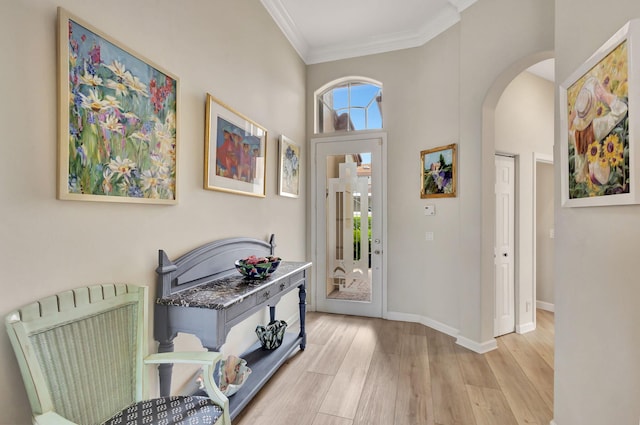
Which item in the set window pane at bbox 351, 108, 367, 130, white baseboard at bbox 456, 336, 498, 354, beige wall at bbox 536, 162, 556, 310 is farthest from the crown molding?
white baseboard at bbox 456, 336, 498, 354

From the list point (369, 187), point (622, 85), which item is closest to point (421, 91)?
point (369, 187)

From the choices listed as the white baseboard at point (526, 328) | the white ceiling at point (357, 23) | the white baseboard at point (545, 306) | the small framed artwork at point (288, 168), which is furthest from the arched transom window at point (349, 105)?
the white baseboard at point (545, 306)

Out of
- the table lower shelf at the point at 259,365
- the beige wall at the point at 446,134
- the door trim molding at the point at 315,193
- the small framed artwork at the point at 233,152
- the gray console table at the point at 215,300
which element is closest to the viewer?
the gray console table at the point at 215,300

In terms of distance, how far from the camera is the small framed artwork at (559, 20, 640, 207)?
115cm

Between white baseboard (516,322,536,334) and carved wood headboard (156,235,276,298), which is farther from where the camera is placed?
white baseboard (516,322,536,334)

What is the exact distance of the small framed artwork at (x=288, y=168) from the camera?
3195 millimetres

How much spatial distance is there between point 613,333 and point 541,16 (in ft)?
7.75

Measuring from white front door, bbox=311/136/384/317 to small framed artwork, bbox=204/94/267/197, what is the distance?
1.27 m

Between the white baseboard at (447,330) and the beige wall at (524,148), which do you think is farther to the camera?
the beige wall at (524,148)

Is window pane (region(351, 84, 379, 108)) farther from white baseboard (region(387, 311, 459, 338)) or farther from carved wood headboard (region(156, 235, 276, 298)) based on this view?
white baseboard (region(387, 311, 459, 338))

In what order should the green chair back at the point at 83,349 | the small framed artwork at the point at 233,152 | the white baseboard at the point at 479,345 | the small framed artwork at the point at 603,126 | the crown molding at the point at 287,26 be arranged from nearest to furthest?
1. the green chair back at the point at 83,349
2. the small framed artwork at the point at 603,126
3. the small framed artwork at the point at 233,152
4. the white baseboard at the point at 479,345
5. the crown molding at the point at 287,26

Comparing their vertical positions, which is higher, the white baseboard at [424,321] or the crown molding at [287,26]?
the crown molding at [287,26]

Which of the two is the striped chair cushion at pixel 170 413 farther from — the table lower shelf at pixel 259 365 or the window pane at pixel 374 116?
the window pane at pixel 374 116

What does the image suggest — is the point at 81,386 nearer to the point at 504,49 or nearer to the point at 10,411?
the point at 10,411
